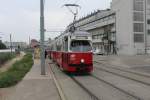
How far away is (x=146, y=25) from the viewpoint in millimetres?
94500

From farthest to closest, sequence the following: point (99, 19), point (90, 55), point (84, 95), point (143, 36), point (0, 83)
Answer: point (99, 19) < point (143, 36) < point (90, 55) < point (0, 83) < point (84, 95)

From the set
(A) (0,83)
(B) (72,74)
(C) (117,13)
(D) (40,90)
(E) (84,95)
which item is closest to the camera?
(E) (84,95)

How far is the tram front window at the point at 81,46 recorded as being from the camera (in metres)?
23.6

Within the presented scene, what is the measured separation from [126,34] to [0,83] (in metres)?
79.1

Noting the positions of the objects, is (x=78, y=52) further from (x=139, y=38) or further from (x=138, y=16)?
(x=138, y=16)

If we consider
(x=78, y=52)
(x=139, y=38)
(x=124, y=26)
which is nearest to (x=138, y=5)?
(x=124, y=26)

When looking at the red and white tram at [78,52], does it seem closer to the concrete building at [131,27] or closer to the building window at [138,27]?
the concrete building at [131,27]

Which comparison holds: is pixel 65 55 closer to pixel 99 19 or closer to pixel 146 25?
pixel 146 25

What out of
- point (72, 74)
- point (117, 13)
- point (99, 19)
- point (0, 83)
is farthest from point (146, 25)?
point (0, 83)

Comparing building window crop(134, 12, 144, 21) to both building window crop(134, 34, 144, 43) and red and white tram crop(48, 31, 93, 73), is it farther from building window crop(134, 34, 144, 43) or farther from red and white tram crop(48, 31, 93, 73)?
red and white tram crop(48, 31, 93, 73)

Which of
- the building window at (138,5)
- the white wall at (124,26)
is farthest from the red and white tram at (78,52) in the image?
the building window at (138,5)

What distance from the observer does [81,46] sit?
23750 mm

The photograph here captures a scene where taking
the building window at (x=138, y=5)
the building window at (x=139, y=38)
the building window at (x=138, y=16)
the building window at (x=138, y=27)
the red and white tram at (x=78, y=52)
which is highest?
the building window at (x=138, y=5)

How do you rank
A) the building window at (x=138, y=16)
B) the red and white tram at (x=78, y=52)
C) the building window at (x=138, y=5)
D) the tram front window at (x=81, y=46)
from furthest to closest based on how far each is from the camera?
the building window at (x=138, y=5) → the building window at (x=138, y=16) → the tram front window at (x=81, y=46) → the red and white tram at (x=78, y=52)
